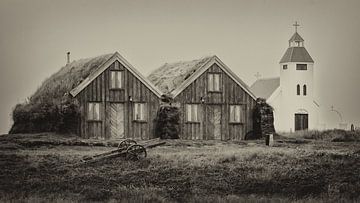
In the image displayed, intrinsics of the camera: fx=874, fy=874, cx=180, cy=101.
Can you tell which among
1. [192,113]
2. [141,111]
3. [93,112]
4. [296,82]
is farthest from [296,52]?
[93,112]

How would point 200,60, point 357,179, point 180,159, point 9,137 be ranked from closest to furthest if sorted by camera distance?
point 357,179 < point 180,159 < point 9,137 < point 200,60

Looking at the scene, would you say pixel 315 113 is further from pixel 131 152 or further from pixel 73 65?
→ pixel 131 152

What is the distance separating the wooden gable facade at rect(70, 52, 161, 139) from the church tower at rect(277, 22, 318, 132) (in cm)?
1627

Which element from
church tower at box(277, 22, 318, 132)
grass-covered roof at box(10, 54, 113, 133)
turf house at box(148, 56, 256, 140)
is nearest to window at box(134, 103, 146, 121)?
turf house at box(148, 56, 256, 140)

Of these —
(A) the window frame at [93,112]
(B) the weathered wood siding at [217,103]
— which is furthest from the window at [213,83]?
(A) the window frame at [93,112]

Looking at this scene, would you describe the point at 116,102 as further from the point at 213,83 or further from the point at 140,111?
the point at 213,83

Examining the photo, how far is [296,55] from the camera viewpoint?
52594 millimetres

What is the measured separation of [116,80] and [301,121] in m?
17.4

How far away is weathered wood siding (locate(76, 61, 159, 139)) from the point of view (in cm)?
3481

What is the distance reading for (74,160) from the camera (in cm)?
2483

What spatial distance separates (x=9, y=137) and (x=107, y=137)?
5539mm

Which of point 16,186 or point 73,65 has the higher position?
point 73,65

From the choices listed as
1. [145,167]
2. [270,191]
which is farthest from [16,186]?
[270,191]

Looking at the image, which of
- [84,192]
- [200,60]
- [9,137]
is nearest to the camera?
[84,192]
